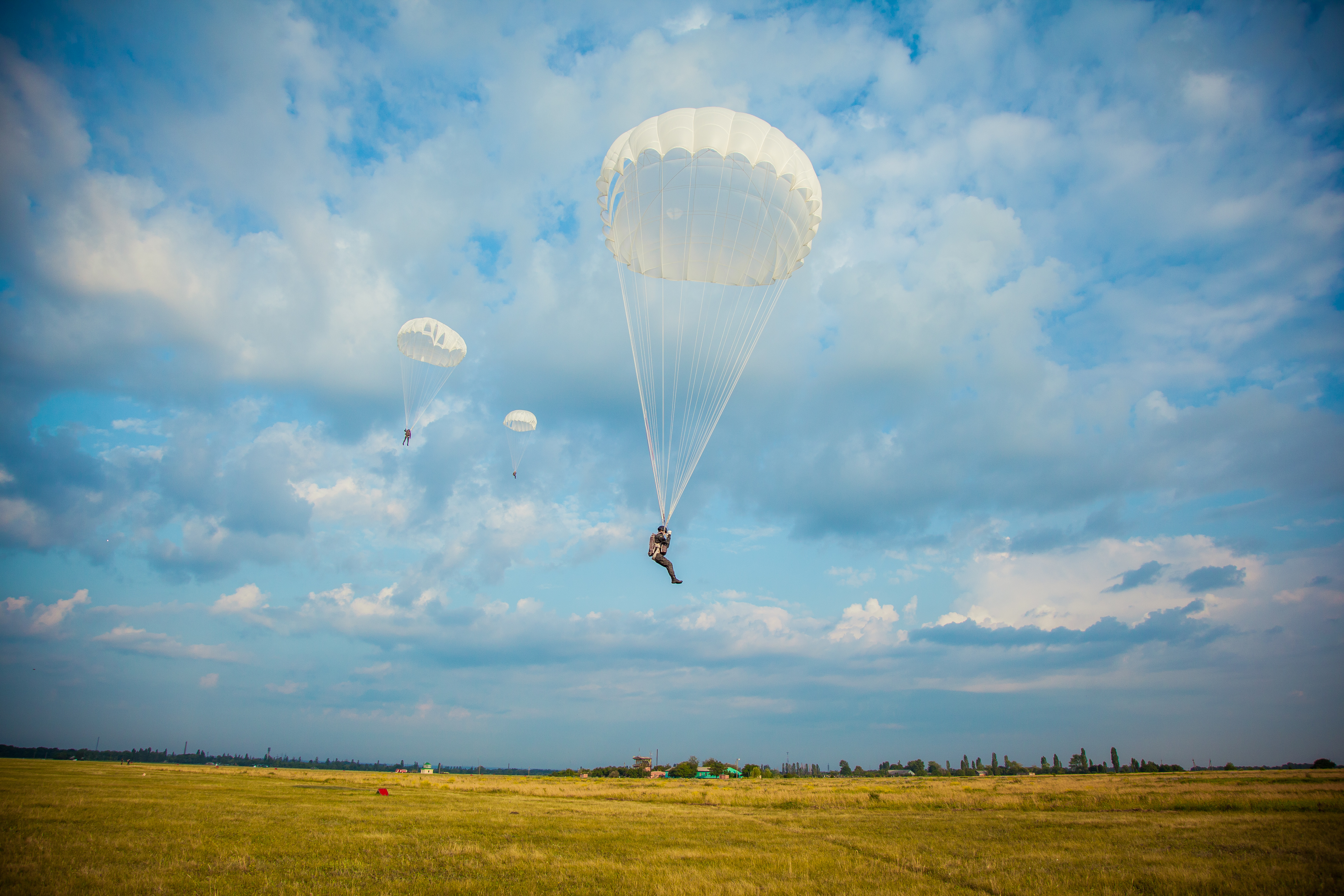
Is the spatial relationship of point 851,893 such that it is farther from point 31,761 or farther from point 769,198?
point 31,761

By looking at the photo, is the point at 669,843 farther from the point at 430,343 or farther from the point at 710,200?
the point at 430,343

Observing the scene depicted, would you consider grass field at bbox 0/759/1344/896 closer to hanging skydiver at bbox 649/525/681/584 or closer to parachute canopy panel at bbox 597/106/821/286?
hanging skydiver at bbox 649/525/681/584

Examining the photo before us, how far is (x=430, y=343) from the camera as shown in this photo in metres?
35.6

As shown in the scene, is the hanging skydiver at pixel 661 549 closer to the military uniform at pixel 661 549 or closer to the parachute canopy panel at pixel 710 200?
the military uniform at pixel 661 549

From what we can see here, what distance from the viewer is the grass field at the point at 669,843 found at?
37.6ft

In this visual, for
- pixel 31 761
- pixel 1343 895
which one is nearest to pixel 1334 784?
pixel 1343 895

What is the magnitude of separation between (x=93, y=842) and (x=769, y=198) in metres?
25.1

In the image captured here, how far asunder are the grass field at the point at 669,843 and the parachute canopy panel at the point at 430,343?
23.3 m

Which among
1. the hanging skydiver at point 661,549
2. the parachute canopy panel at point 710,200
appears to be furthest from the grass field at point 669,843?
the parachute canopy panel at point 710,200

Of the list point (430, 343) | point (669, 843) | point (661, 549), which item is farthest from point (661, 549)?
point (430, 343)

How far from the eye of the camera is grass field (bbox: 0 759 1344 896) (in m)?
11.4

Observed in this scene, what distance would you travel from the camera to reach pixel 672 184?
1956cm

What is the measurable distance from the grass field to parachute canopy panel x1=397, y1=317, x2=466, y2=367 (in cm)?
2332

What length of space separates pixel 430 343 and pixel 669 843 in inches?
1154
